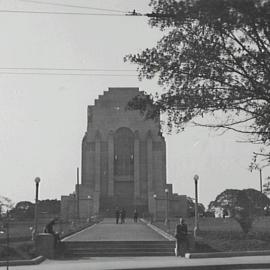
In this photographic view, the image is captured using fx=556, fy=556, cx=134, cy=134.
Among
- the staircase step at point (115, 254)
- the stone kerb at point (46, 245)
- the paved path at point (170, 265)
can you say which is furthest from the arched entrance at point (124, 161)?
the paved path at point (170, 265)

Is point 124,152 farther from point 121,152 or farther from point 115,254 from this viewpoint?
point 115,254

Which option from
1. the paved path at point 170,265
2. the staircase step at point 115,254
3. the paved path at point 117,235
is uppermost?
the paved path at point 117,235

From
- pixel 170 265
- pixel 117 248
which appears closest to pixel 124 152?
pixel 117 248

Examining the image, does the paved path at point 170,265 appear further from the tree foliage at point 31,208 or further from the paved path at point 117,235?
the tree foliage at point 31,208

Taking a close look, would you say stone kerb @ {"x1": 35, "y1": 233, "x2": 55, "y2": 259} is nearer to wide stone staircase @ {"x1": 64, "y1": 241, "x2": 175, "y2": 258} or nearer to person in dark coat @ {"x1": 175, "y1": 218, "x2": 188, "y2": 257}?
wide stone staircase @ {"x1": 64, "y1": 241, "x2": 175, "y2": 258}

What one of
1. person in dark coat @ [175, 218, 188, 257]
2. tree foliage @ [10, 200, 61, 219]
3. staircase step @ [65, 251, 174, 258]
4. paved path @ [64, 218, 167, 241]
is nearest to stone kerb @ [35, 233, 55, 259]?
staircase step @ [65, 251, 174, 258]
